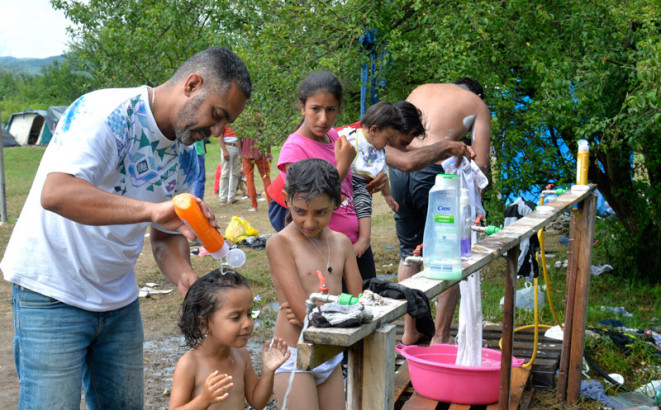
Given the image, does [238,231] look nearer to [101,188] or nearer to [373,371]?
[101,188]

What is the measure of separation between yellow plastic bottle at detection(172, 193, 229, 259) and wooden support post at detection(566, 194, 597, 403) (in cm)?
273

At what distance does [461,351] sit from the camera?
154 inches

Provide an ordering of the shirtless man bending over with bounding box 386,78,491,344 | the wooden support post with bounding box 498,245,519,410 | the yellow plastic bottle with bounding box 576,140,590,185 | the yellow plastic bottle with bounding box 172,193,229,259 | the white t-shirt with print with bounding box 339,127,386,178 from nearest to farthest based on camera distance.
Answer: the yellow plastic bottle with bounding box 172,193,229,259 < the wooden support post with bounding box 498,245,519,410 < the yellow plastic bottle with bounding box 576,140,590,185 < the white t-shirt with print with bounding box 339,127,386,178 < the shirtless man bending over with bounding box 386,78,491,344

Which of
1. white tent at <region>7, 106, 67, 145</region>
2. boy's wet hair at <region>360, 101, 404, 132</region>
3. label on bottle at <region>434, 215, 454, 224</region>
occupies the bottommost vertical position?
label on bottle at <region>434, 215, 454, 224</region>

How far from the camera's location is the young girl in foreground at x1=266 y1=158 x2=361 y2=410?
2959mm

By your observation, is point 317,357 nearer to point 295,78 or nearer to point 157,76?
point 295,78

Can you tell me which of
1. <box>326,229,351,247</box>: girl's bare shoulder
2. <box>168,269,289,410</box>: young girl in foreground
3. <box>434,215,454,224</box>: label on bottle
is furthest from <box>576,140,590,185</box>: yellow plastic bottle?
<box>168,269,289,410</box>: young girl in foreground

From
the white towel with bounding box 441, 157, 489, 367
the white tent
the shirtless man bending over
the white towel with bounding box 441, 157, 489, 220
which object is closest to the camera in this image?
the white towel with bounding box 441, 157, 489, 367

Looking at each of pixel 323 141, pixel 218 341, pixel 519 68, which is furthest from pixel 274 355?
pixel 519 68

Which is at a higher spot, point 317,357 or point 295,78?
point 295,78

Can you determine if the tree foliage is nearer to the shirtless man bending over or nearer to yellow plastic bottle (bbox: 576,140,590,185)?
the shirtless man bending over

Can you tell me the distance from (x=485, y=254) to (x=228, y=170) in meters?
10.6

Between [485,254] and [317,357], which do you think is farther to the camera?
[485,254]

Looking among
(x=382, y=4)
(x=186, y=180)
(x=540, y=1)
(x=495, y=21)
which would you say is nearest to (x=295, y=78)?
(x=382, y=4)
